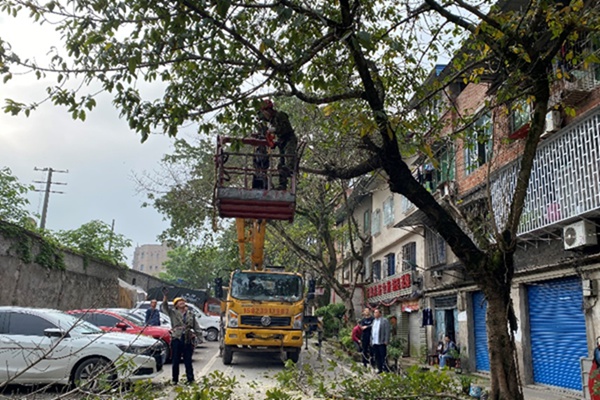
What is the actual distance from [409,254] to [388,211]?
3.76m

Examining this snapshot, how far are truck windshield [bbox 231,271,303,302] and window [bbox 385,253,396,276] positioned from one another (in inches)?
455

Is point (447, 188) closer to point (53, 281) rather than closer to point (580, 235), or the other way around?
point (580, 235)

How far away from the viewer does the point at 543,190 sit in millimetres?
12648

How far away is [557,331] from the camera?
12977 mm

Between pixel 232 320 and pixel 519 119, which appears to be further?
pixel 232 320

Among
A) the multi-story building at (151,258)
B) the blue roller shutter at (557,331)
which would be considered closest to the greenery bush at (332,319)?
the blue roller shutter at (557,331)

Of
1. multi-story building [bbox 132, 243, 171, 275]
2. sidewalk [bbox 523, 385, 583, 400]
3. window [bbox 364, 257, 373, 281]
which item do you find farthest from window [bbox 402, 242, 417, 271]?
multi-story building [bbox 132, 243, 171, 275]

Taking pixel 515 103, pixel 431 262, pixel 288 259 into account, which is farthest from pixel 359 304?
pixel 515 103

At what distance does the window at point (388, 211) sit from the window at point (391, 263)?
1615 millimetres

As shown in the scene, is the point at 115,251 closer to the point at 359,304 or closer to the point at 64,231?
the point at 64,231

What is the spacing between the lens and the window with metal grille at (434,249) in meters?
19.4

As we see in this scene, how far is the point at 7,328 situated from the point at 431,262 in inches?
598

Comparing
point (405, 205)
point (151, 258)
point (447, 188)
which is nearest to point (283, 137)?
point (447, 188)

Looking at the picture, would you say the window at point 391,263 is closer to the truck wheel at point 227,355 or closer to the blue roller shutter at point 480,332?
the blue roller shutter at point 480,332
